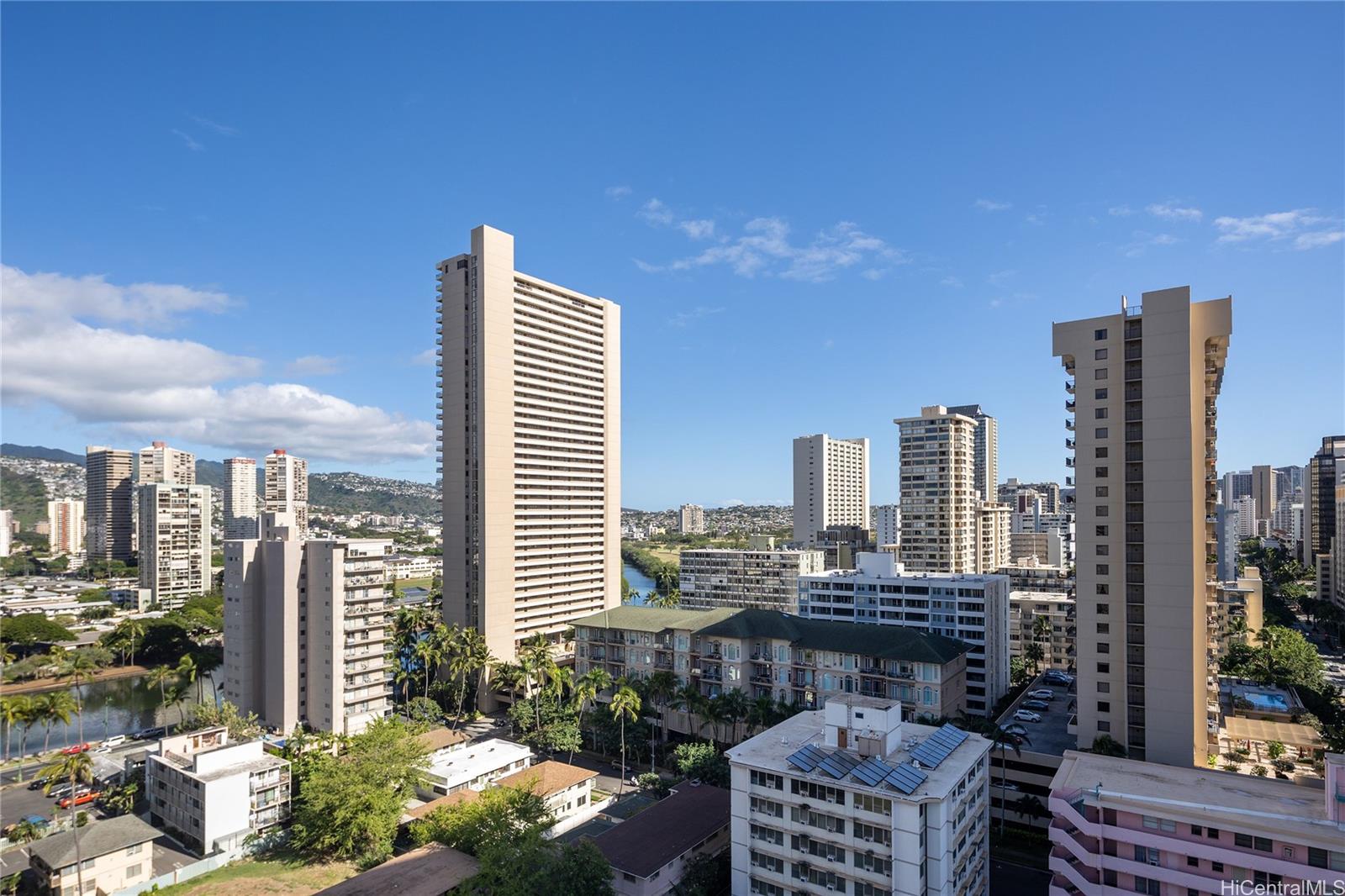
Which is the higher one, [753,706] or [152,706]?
[753,706]

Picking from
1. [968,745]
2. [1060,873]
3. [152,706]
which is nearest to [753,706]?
[968,745]

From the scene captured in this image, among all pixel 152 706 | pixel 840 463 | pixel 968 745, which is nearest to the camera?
pixel 968 745

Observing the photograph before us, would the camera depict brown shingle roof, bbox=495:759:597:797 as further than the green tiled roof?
No

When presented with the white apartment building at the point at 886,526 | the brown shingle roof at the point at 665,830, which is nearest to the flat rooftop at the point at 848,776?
the brown shingle roof at the point at 665,830

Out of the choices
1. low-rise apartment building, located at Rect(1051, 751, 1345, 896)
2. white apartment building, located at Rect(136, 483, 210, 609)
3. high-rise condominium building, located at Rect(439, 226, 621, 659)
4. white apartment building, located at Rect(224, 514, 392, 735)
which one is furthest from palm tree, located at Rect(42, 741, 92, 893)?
white apartment building, located at Rect(136, 483, 210, 609)

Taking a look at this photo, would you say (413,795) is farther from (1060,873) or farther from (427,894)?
(1060,873)

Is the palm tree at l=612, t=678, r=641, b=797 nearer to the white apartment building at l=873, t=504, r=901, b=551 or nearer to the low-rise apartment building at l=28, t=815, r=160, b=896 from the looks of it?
the low-rise apartment building at l=28, t=815, r=160, b=896
